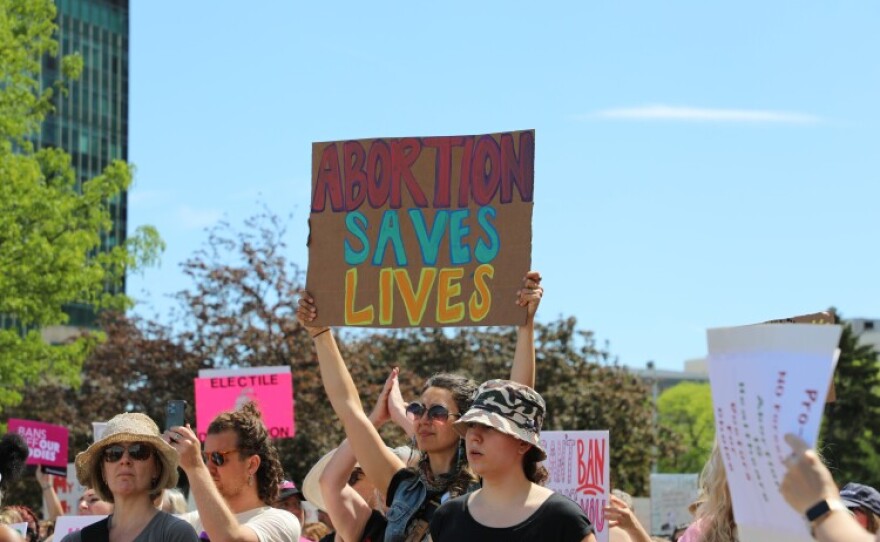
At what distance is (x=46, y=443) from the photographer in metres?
14.0

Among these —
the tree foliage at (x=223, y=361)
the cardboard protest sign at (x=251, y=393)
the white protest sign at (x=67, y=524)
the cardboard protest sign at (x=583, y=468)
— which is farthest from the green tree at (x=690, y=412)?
the white protest sign at (x=67, y=524)

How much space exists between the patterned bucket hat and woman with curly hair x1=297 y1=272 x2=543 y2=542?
58 centimetres

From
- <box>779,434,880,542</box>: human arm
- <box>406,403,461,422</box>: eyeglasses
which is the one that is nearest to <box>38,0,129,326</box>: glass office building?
<box>406,403,461,422</box>: eyeglasses

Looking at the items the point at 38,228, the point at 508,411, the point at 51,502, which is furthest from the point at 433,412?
the point at 38,228

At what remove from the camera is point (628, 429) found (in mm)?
39062

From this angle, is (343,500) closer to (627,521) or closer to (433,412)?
(433,412)

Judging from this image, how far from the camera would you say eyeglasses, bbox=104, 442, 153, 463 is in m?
5.69

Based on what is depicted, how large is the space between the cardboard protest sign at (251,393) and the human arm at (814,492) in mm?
8272

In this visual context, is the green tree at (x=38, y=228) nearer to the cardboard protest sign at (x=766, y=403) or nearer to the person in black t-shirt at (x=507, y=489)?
the person in black t-shirt at (x=507, y=489)

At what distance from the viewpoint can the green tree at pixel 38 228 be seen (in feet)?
70.6

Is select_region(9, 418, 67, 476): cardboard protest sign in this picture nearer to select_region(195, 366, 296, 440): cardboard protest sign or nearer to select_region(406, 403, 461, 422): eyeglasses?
select_region(195, 366, 296, 440): cardboard protest sign

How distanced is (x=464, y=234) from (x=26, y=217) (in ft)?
54.7

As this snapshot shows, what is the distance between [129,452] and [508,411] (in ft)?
5.11

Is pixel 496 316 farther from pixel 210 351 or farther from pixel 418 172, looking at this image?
pixel 210 351
